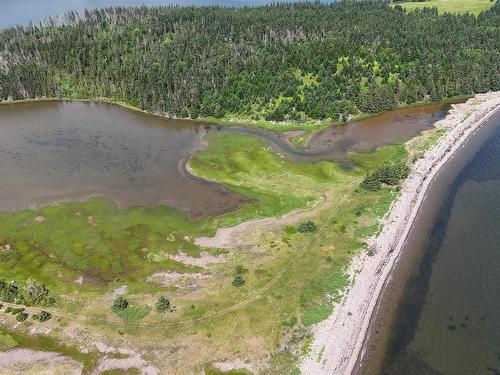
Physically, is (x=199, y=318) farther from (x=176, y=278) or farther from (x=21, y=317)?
(x=21, y=317)

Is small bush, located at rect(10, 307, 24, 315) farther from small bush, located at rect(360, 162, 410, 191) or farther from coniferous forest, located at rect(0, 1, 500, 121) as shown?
coniferous forest, located at rect(0, 1, 500, 121)

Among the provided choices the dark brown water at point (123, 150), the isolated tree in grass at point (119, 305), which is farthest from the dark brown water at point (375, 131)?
the isolated tree in grass at point (119, 305)

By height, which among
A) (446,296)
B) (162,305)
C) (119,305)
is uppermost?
(446,296)

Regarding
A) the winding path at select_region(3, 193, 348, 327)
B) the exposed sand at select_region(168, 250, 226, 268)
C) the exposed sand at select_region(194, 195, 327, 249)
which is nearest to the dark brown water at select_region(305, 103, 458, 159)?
the exposed sand at select_region(194, 195, 327, 249)

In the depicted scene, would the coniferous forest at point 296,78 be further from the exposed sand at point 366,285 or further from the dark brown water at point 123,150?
the exposed sand at point 366,285

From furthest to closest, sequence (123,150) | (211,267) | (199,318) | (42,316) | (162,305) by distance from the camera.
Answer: (123,150) → (211,267) → (162,305) → (42,316) → (199,318)

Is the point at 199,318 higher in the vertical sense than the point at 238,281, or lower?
lower

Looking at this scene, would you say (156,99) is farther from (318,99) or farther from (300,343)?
(300,343)

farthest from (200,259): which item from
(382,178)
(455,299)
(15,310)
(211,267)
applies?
(382,178)
